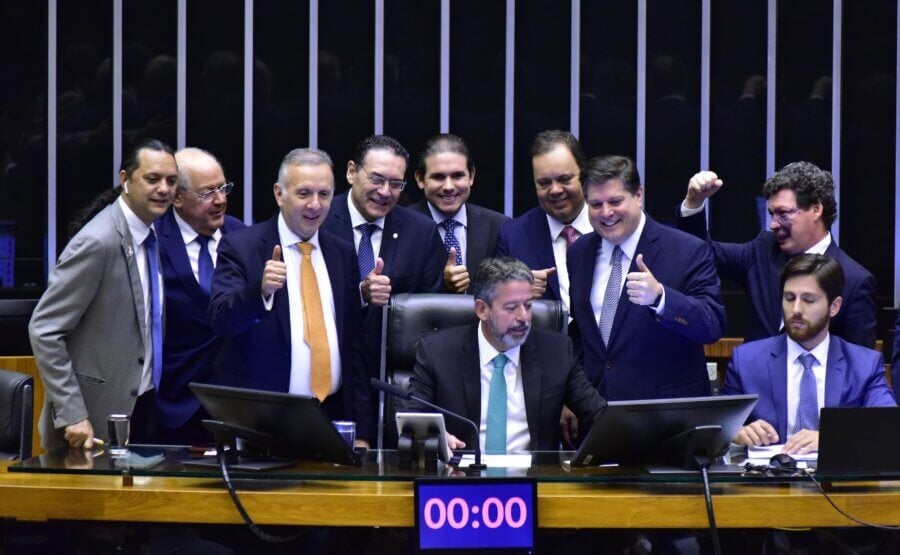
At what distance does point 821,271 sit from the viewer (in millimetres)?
3625

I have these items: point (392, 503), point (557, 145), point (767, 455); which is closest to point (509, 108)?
point (557, 145)

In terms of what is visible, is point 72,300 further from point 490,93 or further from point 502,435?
point 490,93

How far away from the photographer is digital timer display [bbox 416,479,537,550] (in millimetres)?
2750

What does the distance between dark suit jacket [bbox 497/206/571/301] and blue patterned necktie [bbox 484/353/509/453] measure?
0.72 metres

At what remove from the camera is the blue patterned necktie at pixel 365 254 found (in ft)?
14.4

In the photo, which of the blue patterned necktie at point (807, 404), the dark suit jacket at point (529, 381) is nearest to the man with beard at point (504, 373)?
the dark suit jacket at point (529, 381)

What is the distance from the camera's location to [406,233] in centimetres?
436

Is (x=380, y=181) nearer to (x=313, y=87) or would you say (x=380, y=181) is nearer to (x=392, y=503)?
(x=392, y=503)

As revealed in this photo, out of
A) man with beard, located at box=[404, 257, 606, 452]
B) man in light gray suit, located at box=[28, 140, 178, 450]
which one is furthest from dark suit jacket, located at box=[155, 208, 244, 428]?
man with beard, located at box=[404, 257, 606, 452]

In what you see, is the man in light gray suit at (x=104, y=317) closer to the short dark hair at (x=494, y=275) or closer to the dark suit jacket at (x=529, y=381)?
the dark suit jacket at (x=529, y=381)

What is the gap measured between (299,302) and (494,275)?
0.66 metres

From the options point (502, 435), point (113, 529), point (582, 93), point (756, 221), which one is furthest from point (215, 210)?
point (756, 221)

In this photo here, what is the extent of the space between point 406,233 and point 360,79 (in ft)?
7.69

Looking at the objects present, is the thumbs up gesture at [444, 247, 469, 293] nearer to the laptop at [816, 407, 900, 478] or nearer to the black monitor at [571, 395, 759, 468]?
the black monitor at [571, 395, 759, 468]
